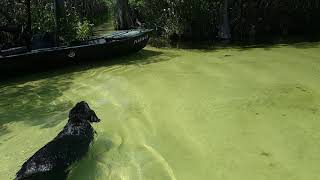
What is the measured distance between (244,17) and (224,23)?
80 centimetres

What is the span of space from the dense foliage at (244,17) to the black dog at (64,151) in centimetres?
851

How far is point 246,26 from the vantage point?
576 inches

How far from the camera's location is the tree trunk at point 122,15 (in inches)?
658

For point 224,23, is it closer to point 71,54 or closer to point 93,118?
point 71,54

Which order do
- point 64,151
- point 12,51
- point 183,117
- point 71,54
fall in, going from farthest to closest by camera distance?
1. point 71,54
2. point 12,51
3. point 183,117
4. point 64,151

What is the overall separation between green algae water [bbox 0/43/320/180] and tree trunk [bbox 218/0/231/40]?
344cm

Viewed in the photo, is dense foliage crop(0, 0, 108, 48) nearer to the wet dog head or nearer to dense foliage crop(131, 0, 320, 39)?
dense foliage crop(131, 0, 320, 39)

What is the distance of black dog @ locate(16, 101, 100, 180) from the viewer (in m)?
4.48

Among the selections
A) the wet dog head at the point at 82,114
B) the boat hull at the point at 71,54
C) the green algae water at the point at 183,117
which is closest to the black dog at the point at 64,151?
the wet dog head at the point at 82,114

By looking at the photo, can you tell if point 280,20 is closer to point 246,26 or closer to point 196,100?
point 246,26

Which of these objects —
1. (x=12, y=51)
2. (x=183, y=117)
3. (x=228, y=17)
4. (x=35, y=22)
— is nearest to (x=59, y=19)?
(x=35, y=22)

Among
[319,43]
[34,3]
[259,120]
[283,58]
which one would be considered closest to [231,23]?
[319,43]

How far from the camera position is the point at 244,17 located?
14.6m

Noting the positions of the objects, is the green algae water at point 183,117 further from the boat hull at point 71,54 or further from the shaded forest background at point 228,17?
the shaded forest background at point 228,17
